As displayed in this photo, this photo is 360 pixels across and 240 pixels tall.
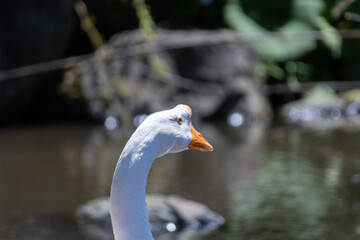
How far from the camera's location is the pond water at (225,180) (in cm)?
575

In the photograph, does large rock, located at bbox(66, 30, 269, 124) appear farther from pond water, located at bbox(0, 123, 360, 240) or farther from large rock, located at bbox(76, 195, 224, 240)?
large rock, located at bbox(76, 195, 224, 240)

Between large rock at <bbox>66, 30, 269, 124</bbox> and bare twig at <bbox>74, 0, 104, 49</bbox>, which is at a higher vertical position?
bare twig at <bbox>74, 0, 104, 49</bbox>

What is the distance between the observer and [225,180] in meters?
7.20

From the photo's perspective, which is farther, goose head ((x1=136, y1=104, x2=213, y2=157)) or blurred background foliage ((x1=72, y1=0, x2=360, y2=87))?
blurred background foliage ((x1=72, y1=0, x2=360, y2=87))

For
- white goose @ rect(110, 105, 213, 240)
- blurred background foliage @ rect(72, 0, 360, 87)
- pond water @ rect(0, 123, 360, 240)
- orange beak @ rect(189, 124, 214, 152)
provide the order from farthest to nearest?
1. blurred background foliage @ rect(72, 0, 360, 87)
2. pond water @ rect(0, 123, 360, 240)
3. orange beak @ rect(189, 124, 214, 152)
4. white goose @ rect(110, 105, 213, 240)

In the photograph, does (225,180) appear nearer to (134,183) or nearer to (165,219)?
(165,219)

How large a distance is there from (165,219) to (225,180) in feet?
5.20

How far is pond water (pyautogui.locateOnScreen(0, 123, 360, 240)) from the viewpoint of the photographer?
575 cm

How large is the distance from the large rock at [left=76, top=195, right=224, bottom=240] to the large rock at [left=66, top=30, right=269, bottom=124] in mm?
5265

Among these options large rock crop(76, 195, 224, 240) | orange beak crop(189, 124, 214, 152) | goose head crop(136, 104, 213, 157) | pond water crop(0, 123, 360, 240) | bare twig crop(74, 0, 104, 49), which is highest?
bare twig crop(74, 0, 104, 49)

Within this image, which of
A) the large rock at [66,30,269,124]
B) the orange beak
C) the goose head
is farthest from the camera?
the large rock at [66,30,269,124]

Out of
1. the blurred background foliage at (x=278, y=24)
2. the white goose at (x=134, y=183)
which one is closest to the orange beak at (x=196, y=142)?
the white goose at (x=134, y=183)

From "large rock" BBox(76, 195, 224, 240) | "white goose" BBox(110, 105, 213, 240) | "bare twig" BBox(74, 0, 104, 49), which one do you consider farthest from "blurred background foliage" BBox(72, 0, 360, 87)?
"white goose" BBox(110, 105, 213, 240)

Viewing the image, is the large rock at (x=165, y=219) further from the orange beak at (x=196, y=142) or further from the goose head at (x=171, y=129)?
the goose head at (x=171, y=129)
